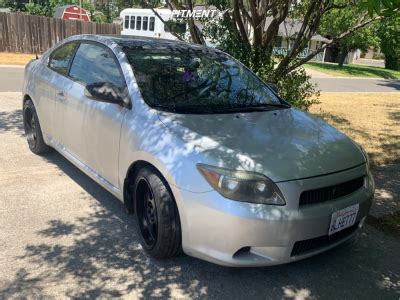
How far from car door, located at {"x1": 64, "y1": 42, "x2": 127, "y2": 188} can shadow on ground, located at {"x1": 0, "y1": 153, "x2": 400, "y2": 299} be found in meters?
0.61

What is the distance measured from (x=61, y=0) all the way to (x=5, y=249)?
189 feet

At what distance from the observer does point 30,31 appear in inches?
819

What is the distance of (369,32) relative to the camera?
30.5m

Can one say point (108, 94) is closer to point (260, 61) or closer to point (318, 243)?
point (318, 243)

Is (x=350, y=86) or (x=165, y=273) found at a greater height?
(x=165, y=273)

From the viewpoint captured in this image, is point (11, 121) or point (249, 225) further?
point (11, 121)

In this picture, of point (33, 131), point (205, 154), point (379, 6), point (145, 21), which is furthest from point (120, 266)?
point (145, 21)

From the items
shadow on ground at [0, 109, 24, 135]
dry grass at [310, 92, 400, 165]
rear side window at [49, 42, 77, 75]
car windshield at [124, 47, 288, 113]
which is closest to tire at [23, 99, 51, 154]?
rear side window at [49, 42, 77, 75]

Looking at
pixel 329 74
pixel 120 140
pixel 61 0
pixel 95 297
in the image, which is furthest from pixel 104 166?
pixel 61 0

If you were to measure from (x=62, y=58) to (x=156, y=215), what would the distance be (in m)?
2.65

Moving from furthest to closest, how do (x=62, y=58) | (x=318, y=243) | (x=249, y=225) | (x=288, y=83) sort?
(x=288, y=83), (x=62, y=58), (x=318, y=243), (x=249, y=225)

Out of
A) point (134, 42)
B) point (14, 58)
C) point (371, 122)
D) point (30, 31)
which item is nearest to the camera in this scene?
point (134, 42)

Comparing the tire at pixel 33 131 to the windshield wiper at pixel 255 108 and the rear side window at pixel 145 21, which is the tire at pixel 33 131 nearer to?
the windshield wiper at pixel 255 108

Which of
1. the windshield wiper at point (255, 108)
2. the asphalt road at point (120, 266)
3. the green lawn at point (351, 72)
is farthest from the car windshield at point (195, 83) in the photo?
the green lawn at point (351, 72)
